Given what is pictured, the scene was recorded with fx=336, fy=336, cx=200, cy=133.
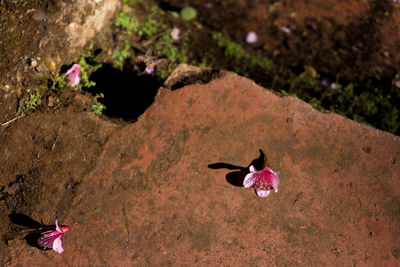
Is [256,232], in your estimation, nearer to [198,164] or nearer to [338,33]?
[198,164]

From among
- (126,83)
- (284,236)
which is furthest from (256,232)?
(126,83)

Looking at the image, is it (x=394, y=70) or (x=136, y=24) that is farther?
(x=394, y=70)

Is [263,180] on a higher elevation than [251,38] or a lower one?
higher

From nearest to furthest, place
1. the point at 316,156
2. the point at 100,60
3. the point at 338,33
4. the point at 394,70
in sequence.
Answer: the point at 316,156, the point at 100,60, the point at 394,70, the point at 338,33

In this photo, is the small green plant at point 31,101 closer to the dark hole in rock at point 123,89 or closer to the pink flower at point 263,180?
the dark hole in rock at point 123,89

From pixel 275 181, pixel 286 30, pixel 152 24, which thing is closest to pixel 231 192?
pixel 275 181

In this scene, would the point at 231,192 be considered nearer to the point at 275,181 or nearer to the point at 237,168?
the point at 237,168

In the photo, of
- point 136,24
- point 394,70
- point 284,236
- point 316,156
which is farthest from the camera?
point 394,70
